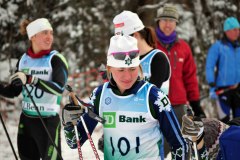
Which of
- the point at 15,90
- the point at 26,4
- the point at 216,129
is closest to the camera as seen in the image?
the point at 216,129

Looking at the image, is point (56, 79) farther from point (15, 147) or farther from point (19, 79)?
point (15, 147)

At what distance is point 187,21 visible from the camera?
1303 cm

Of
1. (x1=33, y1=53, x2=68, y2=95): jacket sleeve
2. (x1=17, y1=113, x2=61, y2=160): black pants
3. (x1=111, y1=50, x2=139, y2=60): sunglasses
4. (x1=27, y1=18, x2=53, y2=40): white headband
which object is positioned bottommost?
(x1=17, y1=113, x2=61, y2=160): black pants

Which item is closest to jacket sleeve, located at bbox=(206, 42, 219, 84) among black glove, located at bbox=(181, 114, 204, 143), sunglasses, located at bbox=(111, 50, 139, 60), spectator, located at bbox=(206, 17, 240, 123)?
spectator, located at bbox=(206, 17, 240, 123)

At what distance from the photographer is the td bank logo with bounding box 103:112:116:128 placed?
2.92 m

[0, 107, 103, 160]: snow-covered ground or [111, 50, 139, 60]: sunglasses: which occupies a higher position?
[111, 50, 139, 60]: sunglasses

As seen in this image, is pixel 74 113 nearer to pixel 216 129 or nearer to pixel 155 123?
pixel 155 123

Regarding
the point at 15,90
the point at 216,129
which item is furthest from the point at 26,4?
the point at 216,129

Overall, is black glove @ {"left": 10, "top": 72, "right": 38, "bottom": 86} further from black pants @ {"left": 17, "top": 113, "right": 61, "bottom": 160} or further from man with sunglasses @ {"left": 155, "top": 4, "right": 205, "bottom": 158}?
man with sunglasses @ {"left": 155, "top": 4, "right": 205, "bottom": 158}

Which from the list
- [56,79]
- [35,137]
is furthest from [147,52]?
[35,137]

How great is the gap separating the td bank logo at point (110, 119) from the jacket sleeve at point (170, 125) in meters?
0.28

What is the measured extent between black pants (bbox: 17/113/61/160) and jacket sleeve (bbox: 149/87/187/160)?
78.5 inches

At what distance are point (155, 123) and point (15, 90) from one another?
231 centimetres

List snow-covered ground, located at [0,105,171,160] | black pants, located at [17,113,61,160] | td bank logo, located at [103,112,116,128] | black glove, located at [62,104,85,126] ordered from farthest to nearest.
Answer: snow-covered ground, located at [0,105,171,160], black pants, located at [17,113,61,160], black glove, located at [62,104,85,126], td bank logo, located at [103,112,116,128]
